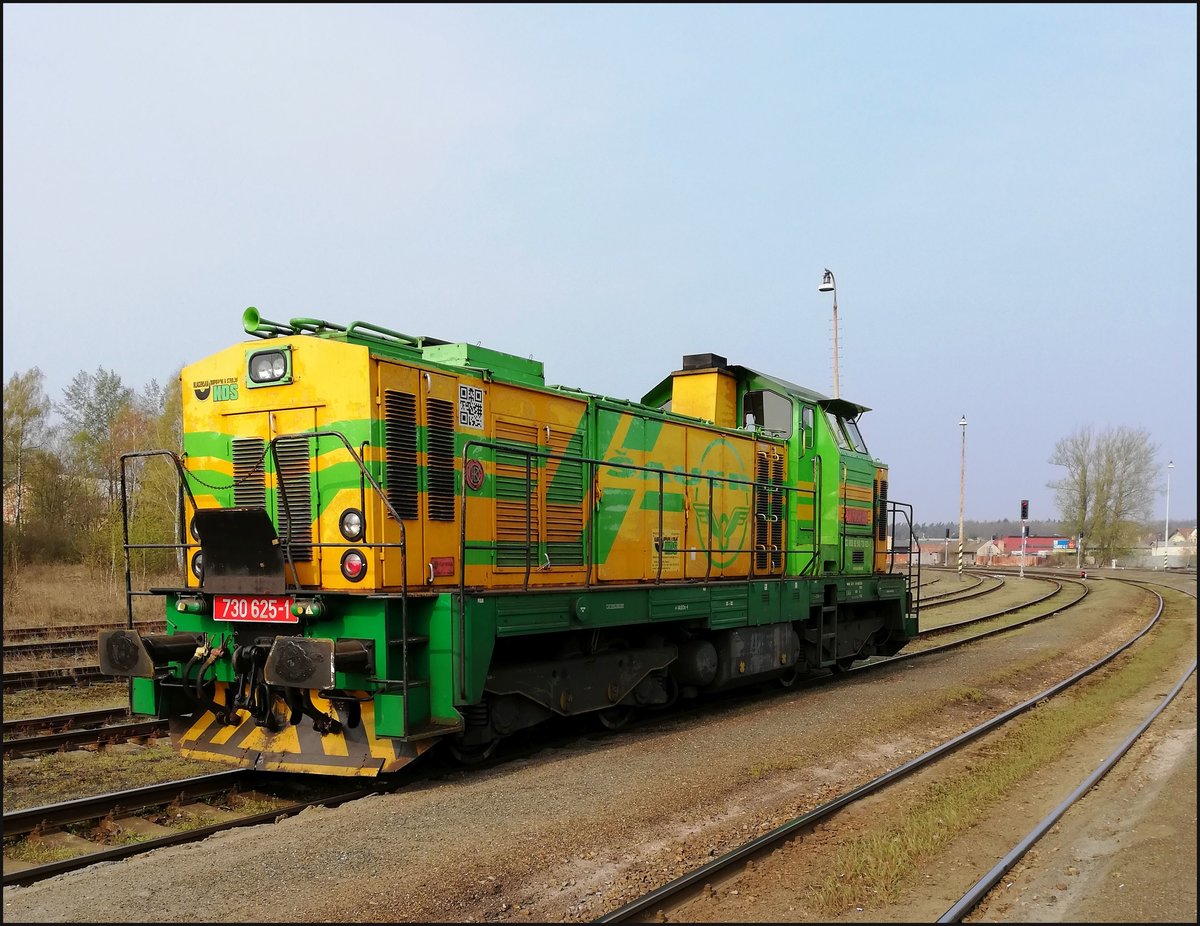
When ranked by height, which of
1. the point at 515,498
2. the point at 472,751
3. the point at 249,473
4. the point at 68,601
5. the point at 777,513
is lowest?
the point at 68,601

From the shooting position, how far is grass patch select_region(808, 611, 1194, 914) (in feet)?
16.0

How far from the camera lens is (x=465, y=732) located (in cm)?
729

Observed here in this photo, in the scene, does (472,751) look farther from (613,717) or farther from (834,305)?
(834,305)

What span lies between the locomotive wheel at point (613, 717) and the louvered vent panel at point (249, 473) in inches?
157

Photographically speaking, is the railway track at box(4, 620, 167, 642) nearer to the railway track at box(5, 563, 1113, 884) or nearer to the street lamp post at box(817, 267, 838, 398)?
the railway track at box(5, 563, 1113, 884)

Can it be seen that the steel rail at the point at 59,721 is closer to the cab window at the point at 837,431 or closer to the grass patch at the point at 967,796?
the grass patch at the point at 967,796

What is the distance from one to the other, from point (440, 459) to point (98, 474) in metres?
32.1

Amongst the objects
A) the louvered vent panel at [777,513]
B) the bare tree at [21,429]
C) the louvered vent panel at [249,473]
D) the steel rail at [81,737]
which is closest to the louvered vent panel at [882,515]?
the louvered vent panel at [777,513]

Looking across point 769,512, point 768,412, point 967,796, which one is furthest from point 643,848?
point 768,412

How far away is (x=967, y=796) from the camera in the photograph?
655 centimetres

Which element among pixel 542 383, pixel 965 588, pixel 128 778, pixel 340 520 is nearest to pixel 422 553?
pixel 340 520

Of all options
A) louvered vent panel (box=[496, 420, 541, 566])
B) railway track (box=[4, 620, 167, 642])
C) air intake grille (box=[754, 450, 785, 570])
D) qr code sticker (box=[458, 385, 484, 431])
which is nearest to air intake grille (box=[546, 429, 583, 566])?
louvered vent panel (box=[496, 420, 541, 566])

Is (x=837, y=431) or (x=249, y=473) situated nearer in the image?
(x=249, y=473)

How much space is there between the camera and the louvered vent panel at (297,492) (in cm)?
702
